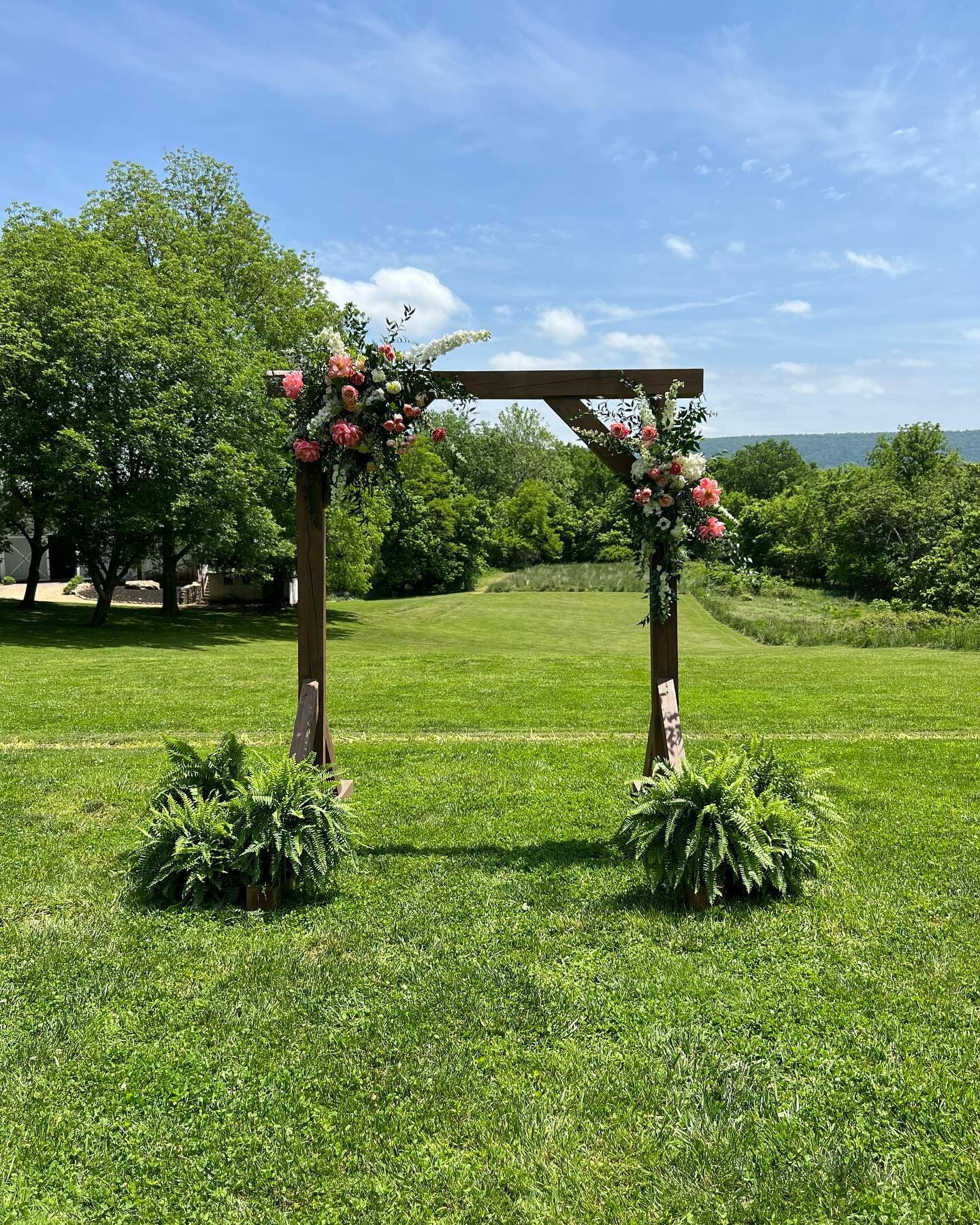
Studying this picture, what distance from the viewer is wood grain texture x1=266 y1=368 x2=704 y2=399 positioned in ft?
17.2

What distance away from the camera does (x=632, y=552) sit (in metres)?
5.34

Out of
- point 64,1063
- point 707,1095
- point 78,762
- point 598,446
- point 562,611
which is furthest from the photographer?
point 562,611

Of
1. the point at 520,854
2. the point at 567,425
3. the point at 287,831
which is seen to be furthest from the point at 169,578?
the point at 287,831

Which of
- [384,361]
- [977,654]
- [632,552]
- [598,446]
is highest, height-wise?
[384,361]

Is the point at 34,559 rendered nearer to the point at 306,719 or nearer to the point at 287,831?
the point at 306,719

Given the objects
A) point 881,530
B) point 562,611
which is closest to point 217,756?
point 562,611

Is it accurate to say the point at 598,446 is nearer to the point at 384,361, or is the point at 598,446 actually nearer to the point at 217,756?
the point at 384,361

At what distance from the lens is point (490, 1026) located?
10.3 feet

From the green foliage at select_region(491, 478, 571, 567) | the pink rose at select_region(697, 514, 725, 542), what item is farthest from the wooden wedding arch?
the green foliage at select_region(491, 478, 571, 567)

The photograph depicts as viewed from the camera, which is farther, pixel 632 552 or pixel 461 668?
pixel 461 668

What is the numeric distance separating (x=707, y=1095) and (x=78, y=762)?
6152 millimetres

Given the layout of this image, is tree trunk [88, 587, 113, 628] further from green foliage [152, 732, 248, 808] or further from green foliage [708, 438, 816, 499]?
green foliage [708, 438, 816, 499]

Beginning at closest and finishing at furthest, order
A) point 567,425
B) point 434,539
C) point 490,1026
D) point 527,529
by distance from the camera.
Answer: point 490,1026 → point 567,425 → point 434,539 → point 527,529

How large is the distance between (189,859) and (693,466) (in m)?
3.74
